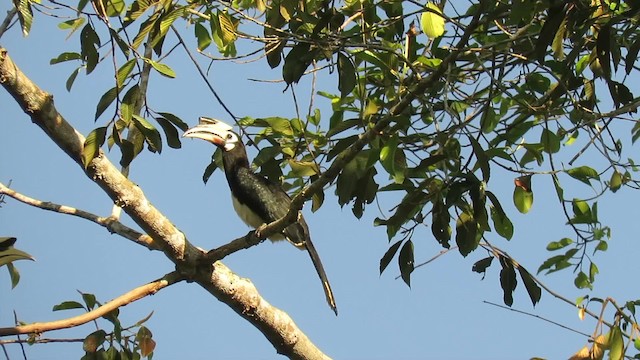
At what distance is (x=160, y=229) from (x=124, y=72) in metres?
0.67

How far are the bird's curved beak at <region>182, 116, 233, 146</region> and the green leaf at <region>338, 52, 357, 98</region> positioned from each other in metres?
2.42

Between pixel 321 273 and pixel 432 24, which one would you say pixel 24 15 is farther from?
pixel 321 273

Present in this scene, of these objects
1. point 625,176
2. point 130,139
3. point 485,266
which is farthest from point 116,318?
point 625,176

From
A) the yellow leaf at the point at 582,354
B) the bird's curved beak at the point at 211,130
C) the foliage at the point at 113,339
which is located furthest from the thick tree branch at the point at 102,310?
the bird's curved beak at the point at 211,130

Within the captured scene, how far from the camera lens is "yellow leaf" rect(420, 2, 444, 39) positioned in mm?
2883

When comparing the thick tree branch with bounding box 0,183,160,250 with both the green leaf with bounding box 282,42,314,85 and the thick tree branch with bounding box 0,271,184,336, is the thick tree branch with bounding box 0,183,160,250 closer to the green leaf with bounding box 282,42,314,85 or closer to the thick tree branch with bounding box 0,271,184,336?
the thick tree branch with bounding box 0,271,184,336

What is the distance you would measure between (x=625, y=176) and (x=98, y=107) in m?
2.09

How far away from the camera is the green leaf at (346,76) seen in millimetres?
2861

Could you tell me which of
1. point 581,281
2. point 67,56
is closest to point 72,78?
point 67,56

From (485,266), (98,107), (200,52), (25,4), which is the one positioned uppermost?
(200,52)

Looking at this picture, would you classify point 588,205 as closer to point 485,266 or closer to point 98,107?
point 485,266

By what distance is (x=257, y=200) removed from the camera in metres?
5.12

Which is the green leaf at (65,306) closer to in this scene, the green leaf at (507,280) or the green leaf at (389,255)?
the green leaf at (389,255)

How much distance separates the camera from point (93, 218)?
3396 mm
